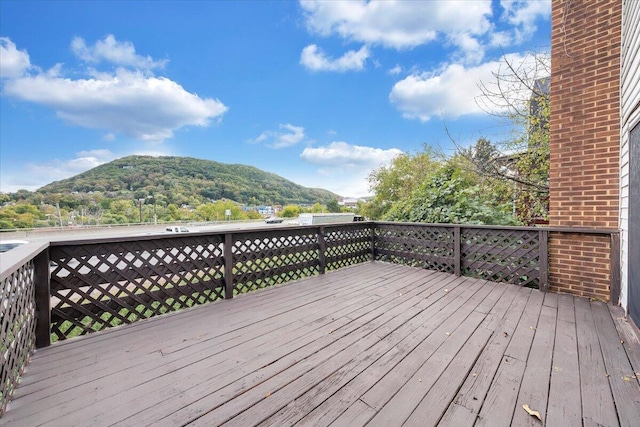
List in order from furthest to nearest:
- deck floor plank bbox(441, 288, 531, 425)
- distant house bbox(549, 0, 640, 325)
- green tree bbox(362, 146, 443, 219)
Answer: green tree bbox(362, 146, 443, 219), distant house bbox(549, 0, 640, 325), deck floor plank bbox(441, 288, 531, 425)

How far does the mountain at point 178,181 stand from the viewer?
2085 centimetres

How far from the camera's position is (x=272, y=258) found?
12.4ft

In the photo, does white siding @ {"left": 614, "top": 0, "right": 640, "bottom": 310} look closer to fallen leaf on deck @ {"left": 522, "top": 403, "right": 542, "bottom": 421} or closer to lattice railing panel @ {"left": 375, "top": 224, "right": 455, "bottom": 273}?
lattice railing panel @ {"left": 375, "top": 224, "right": 455, "bottom": 273}

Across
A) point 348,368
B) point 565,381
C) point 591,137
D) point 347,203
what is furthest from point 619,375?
point 347,203

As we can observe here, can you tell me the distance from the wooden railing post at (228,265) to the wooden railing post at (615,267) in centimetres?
427

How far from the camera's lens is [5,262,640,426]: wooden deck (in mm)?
1370

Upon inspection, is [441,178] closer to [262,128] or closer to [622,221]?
[622,221]

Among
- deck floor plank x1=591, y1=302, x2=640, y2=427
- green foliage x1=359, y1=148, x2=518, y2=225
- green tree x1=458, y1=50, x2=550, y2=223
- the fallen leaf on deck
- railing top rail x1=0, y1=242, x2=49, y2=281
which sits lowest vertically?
deck floor plank x1=591, y1=302, x2=640, y2=427

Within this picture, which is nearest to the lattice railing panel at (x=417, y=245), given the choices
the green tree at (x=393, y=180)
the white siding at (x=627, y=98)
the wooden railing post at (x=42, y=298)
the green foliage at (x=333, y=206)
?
the white siding at (x=627, y=98)

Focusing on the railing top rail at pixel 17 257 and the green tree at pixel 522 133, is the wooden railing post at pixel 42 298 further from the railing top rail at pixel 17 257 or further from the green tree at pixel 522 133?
the green tree at pixel 522 133

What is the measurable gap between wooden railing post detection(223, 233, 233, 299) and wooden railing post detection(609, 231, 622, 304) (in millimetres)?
4267

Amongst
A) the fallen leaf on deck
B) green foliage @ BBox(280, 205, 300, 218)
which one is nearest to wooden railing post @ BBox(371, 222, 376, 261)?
the fallen leaf on deck

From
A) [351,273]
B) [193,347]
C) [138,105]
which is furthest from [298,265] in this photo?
[138,105]

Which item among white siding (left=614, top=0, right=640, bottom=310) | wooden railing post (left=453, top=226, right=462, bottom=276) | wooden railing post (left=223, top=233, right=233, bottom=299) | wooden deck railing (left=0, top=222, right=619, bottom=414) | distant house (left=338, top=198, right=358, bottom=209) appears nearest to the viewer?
wooden deck railing (left=0, top=222, right=619, bottom=414)
